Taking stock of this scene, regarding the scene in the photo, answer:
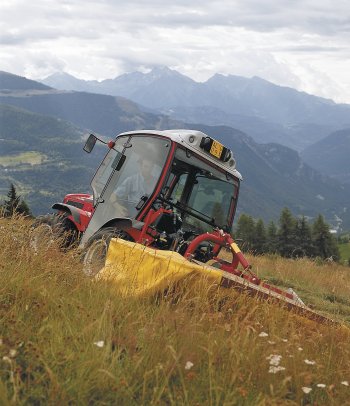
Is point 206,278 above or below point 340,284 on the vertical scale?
above

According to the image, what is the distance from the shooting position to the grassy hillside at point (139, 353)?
266cm

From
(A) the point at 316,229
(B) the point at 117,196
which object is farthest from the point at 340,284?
(A) the point at 316,229

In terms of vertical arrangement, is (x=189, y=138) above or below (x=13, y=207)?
above

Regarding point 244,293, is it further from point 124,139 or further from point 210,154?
point 124,139

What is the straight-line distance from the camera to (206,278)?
15.2 ft

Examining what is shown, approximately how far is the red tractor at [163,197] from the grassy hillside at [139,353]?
247cm

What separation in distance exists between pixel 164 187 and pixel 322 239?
61.9m

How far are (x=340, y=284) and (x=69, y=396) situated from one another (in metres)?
11.5

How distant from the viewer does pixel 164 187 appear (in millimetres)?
7859

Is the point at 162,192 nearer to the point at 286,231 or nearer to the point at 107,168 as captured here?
the point at 107,168

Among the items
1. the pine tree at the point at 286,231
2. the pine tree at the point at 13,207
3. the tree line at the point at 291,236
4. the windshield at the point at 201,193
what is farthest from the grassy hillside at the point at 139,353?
the pine tree at the point at 286,231

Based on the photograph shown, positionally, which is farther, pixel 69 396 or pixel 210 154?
pixel 210 154

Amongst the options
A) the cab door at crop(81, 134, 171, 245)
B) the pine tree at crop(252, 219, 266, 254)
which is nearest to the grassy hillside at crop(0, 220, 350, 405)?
the cab door at crop(81, 134, 171, 245)

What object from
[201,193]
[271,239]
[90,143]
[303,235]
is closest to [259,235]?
[271,239]
